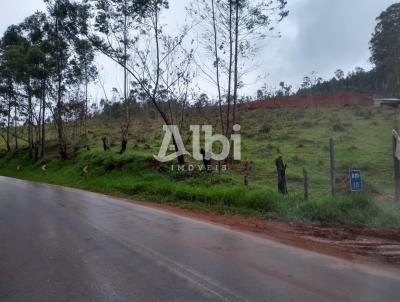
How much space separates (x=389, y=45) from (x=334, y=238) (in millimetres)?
46041

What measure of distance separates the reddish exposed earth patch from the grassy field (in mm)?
605

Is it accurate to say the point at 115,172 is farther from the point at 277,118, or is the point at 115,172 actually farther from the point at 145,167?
the point at 277,118

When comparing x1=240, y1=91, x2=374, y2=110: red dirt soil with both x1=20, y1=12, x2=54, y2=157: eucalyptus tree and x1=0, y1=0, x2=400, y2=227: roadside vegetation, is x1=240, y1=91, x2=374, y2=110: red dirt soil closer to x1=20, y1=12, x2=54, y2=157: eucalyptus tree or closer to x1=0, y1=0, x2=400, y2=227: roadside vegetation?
x1=0, y1=0, x2=400, y2=227: roadside vegetation

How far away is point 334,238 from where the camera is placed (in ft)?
29.5

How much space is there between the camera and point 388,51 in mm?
50219

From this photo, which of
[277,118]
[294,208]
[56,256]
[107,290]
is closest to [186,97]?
[277,118]

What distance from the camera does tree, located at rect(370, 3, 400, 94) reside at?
47.7 m

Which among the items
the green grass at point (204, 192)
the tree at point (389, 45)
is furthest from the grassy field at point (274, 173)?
the tree at point (389, 45)

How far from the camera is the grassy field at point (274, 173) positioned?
11.0 meters

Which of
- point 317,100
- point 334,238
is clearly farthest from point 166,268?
point 317,100

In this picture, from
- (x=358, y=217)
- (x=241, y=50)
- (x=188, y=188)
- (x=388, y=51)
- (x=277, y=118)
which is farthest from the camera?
(x=388, y=51)

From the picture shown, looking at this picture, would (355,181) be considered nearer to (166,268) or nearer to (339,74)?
(166,268)

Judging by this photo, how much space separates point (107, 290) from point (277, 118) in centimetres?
3241

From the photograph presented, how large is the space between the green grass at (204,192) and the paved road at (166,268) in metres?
2.37
